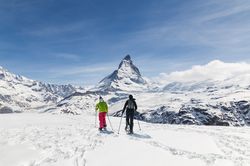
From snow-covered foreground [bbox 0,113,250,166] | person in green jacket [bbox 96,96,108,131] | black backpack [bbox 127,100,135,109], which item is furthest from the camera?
person in green jacket [bbox 96,96,108,131]

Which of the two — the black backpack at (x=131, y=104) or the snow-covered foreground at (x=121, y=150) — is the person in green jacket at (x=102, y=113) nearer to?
the black backpack at (x=131, y=104)

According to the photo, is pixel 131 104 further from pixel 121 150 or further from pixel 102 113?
pixel 121 150

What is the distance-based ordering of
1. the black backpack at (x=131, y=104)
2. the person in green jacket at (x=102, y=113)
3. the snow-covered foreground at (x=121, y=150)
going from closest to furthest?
the snow-covered foreground at (x=121, y=150)
the black backpack at (x=131, y=104)
the person in green jacket at (x=102, y=113)

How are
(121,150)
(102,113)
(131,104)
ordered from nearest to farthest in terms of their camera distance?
(121,150), (131,104), (102,113)

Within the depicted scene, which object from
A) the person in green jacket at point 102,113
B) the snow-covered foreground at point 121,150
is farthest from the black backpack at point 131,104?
the snow-covered foreground at point 121,150

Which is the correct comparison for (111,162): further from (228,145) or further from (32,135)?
(32,135)

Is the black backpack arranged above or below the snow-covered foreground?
above

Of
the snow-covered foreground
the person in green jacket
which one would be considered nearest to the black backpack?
the person in green jacket

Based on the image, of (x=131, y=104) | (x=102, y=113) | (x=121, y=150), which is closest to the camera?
(x=121, y=150)

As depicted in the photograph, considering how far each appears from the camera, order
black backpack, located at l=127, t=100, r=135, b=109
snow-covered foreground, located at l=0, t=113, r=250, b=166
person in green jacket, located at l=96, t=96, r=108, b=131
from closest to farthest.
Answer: snow-covered foreground, located at l=0, t=113, r=250, b=166
black backpack, located at l=127, t=100, r=135, b=109
person in green jacket, located at l=96, t=96, r=108, b=131

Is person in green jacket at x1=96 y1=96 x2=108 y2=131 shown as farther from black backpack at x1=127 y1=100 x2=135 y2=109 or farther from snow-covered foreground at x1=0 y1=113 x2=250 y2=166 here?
snow-covered foreground at x1=0 y1=113 x2=250 y2=166

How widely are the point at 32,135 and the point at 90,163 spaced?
10.9 m

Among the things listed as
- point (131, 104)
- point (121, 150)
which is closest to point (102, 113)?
point (131, 104)

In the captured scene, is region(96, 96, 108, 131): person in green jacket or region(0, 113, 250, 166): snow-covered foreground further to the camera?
region(96, 96, 108, 131): person in green jacket
